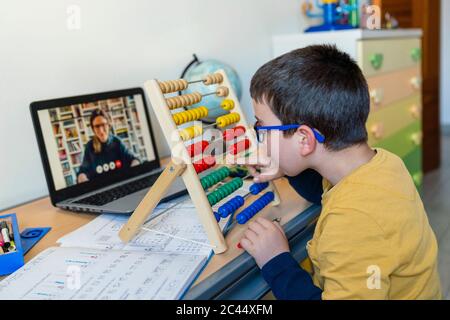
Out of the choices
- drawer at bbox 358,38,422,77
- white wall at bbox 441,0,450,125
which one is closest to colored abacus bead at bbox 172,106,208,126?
drawer at bbox 358,38,422,77

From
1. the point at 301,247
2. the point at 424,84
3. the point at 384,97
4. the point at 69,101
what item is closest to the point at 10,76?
the point at 69,101

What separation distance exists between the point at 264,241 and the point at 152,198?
21 cm

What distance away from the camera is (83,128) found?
115cm

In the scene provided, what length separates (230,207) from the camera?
928 mm

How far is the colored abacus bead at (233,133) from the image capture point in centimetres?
101

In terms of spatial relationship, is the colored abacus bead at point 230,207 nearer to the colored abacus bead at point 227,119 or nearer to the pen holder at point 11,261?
the colored abacus bead at point 227,119

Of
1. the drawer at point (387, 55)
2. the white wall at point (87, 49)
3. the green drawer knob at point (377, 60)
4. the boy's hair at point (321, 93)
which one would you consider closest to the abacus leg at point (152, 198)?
the boy's hair at point (321, 93)

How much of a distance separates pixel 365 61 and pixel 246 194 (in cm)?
81

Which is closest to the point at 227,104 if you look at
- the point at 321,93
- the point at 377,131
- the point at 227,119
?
the point at 227,119

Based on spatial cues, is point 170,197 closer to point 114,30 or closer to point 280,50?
point 114,30

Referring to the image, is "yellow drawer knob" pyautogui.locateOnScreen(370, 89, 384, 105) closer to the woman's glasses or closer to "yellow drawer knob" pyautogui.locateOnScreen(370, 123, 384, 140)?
"yellow drawer knob" pyautogui.locateOnScreen(370, 123, 384, 140)

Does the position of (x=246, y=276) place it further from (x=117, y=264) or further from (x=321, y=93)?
(x=321, y=93)

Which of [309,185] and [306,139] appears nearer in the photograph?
[306,139]

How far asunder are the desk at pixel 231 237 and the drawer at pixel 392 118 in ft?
2.09
